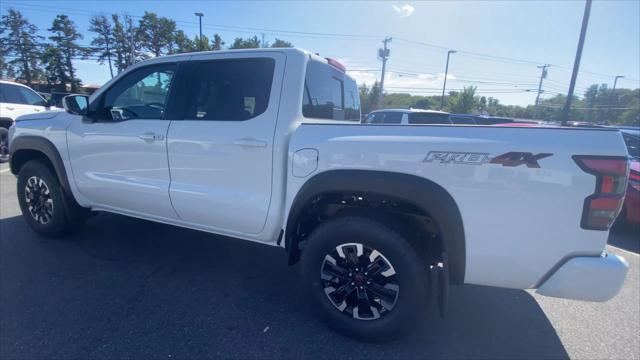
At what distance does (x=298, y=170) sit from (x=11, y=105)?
32.3 ft

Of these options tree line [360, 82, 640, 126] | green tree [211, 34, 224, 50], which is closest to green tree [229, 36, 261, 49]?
green tree [211, 34, 224, 50]

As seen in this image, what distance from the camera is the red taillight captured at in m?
1.67

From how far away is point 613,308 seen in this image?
2904mm

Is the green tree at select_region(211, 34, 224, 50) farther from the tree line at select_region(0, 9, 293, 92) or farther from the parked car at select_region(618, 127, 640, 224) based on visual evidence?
the parked car at select_region(618, 127, 640, 224)

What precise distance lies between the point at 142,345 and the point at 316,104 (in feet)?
7.21

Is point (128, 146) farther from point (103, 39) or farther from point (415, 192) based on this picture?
point (103, 39)

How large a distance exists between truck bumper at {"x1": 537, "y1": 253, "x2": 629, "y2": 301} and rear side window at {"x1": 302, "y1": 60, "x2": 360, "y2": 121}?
6.47 feet

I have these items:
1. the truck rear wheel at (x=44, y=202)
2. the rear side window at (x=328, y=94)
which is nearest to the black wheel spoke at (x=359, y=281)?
the rear side window at (x=328, y=94)

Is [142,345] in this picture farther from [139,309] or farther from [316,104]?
[316,104]

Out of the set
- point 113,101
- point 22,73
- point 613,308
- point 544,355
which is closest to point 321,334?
point 544,355

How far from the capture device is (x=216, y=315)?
2559 millimetres

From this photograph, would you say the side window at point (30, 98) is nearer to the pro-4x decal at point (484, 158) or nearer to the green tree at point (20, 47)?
the pro-4x decal at point (484, 158)

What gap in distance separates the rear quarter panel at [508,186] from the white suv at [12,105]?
32.4 feet

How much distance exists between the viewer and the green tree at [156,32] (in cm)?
4691
